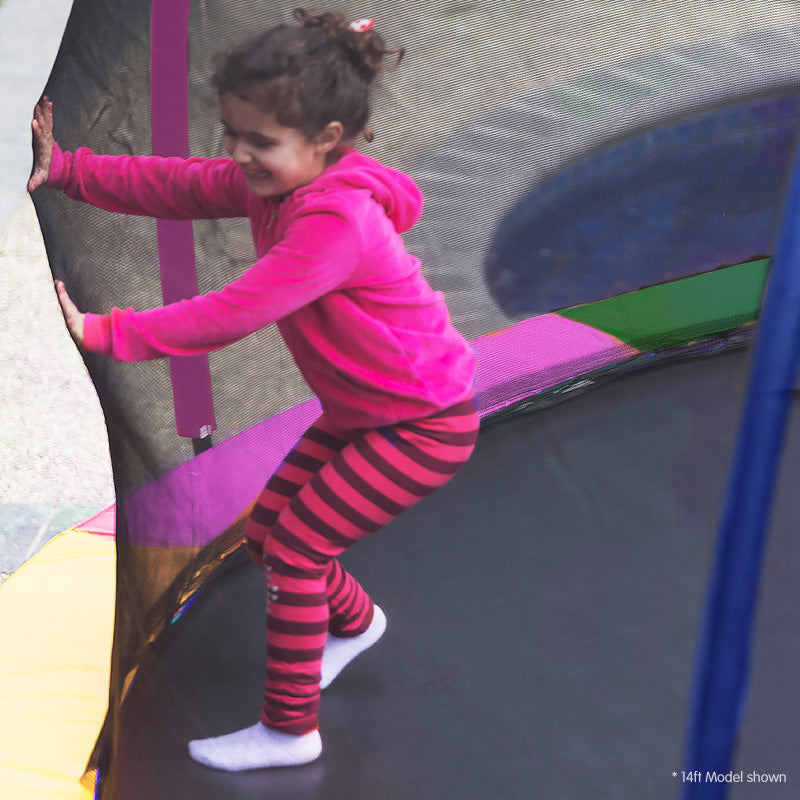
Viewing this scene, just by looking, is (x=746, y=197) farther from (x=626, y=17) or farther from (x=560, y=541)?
(x=560, y=541)

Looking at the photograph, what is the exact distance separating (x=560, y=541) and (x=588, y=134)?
0.50 meters

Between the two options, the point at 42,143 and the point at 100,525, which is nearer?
the point at 42,143

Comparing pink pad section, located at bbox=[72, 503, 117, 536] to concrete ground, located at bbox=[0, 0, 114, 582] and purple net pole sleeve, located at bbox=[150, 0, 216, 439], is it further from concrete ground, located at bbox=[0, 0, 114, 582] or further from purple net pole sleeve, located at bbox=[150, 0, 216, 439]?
purple net pole sleeve, located at bbox=[150, 0, 216, 439]

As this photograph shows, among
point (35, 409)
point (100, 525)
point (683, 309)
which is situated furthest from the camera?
point (35, 409)

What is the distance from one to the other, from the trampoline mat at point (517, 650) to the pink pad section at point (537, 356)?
0.11 meters

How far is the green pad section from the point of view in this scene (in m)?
1.46

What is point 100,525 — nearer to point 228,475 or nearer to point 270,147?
point 228,475

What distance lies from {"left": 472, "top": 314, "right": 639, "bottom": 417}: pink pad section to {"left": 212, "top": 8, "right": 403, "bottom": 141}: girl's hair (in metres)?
0.64

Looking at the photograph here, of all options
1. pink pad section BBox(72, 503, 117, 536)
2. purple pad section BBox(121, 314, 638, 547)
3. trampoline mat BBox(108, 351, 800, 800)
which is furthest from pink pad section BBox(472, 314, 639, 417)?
pink pad section BBox(72, 503, 117, 536)

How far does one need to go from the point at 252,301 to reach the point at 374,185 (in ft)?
0.45

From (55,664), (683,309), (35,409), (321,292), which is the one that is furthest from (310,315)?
(35,409)

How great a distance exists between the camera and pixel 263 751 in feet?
3.06

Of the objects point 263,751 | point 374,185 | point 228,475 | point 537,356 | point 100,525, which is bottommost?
point 263,751

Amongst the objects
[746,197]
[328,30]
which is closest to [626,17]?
[746,197]
